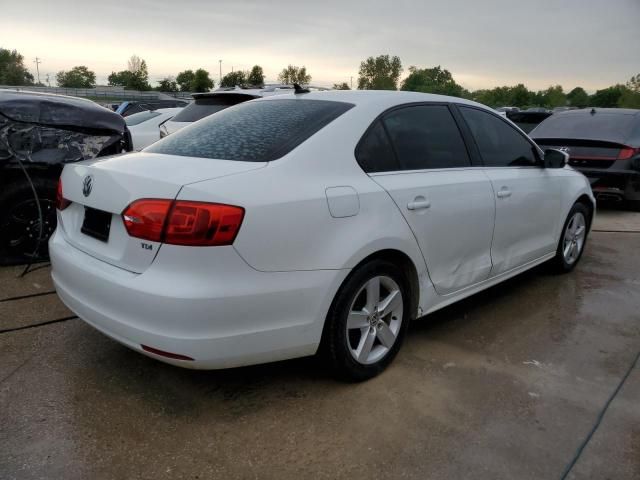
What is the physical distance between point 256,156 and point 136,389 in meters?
1.37

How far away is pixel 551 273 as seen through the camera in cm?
507

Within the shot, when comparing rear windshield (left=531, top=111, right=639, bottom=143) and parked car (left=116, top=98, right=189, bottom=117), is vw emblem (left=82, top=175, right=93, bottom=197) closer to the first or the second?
rear windshield (left=531, top=111, right=639, bottom=143)

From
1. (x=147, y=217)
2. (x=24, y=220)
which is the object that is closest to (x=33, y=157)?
(x=24, y=220)

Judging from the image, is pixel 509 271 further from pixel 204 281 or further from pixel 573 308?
pixel 204 281

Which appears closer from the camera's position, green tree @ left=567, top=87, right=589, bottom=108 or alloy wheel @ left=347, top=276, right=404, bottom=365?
alloy wheel @ left=347, top=276, right=404, bottom=365

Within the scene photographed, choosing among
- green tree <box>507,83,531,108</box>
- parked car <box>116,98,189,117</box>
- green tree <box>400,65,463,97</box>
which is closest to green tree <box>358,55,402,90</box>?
green tree <box>400,65,463,97</box>

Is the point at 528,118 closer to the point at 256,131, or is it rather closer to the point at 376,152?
the point at 376,152

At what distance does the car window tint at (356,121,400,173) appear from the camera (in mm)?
2941

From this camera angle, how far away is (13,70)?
9856 centimetres

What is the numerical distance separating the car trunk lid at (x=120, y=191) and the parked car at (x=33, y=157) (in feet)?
6.56

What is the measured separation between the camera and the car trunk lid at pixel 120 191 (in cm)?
245

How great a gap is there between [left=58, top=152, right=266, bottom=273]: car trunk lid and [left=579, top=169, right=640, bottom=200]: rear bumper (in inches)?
252

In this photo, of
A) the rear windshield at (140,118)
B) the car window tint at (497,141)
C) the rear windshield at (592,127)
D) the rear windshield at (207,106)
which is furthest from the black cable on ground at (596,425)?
the rear windshield at (140,118)

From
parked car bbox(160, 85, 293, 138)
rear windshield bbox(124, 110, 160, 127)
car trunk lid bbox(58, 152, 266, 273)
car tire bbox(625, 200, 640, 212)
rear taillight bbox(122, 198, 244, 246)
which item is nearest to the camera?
rear taillight bbox(122, 198, 244, 246)
